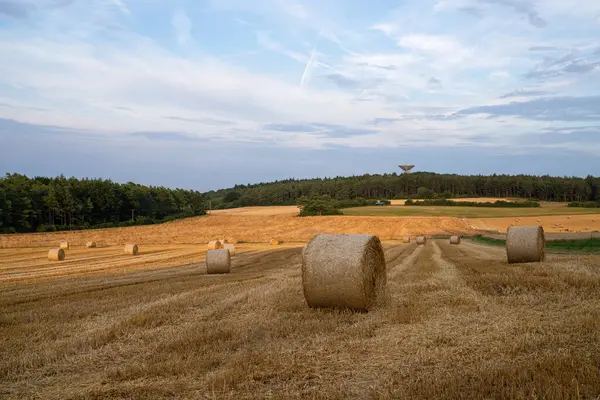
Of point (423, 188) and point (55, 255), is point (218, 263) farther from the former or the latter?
point (423, 188)

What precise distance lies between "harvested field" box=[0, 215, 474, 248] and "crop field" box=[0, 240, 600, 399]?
1247 inches

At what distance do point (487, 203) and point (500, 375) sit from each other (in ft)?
261

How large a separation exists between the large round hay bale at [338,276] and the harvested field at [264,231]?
106ft

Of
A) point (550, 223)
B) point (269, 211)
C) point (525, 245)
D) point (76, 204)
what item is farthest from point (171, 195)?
point (525, 245)

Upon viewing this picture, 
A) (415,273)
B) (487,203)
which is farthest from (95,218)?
(415,273)

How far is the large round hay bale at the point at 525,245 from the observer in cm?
1667

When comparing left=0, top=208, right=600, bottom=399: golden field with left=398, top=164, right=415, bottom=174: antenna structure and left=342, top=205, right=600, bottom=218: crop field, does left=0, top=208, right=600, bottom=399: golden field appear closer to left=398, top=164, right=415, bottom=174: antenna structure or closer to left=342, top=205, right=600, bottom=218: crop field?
left=342, top=205, right=600, bottom=218: crop field

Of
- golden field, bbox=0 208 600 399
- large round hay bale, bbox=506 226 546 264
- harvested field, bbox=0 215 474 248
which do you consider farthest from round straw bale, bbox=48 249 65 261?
large round hay bale, bbox=506 226 546 264

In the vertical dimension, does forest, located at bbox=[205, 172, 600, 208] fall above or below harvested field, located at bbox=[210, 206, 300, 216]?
above

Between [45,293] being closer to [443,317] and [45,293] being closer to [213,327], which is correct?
[213,327]

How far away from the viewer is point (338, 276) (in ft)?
29.9

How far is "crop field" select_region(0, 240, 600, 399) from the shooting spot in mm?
5133

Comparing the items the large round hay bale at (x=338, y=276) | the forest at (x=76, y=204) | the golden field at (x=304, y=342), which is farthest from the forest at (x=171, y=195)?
the large round hay bale at (x=338, y=276)

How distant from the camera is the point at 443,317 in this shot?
807cm
